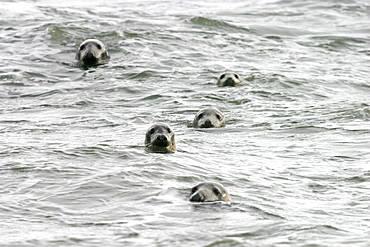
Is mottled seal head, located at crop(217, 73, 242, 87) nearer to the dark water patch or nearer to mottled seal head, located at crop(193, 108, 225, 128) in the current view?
mottled seal head, located at crop(193, 108, 225, 128)

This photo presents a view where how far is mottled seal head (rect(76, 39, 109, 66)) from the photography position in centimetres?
1825

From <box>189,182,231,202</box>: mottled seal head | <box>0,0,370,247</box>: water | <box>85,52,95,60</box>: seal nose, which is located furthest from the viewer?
<box>85,52,95,60</box>: seal nose

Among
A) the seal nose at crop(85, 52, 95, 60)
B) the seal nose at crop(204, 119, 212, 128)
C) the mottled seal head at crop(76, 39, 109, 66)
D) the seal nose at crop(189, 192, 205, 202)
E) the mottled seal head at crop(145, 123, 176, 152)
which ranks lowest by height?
the seal nose at crop(189, 192, 205, 202)

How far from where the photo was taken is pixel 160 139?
1123cm

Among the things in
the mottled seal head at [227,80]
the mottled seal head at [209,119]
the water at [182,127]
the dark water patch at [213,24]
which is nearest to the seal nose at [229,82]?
the mottled seal head at [227,80]

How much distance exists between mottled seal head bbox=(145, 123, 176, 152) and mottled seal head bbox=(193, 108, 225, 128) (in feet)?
5.31

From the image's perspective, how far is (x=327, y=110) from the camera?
14.9 metres

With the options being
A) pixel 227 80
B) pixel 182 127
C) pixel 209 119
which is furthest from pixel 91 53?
pixel 209 119

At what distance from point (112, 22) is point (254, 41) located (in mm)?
4169

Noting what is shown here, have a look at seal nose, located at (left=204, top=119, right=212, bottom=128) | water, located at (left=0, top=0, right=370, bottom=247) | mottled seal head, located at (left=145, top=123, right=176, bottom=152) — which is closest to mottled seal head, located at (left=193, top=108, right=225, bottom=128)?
seal nose, located at (left=204, top=119, right=212, bottom=128)

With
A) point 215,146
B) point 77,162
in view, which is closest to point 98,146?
point 77,162

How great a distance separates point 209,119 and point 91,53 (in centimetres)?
581

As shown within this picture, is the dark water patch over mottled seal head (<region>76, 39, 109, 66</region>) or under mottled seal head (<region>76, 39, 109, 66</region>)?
over

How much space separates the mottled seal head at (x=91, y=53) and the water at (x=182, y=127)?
311mm
